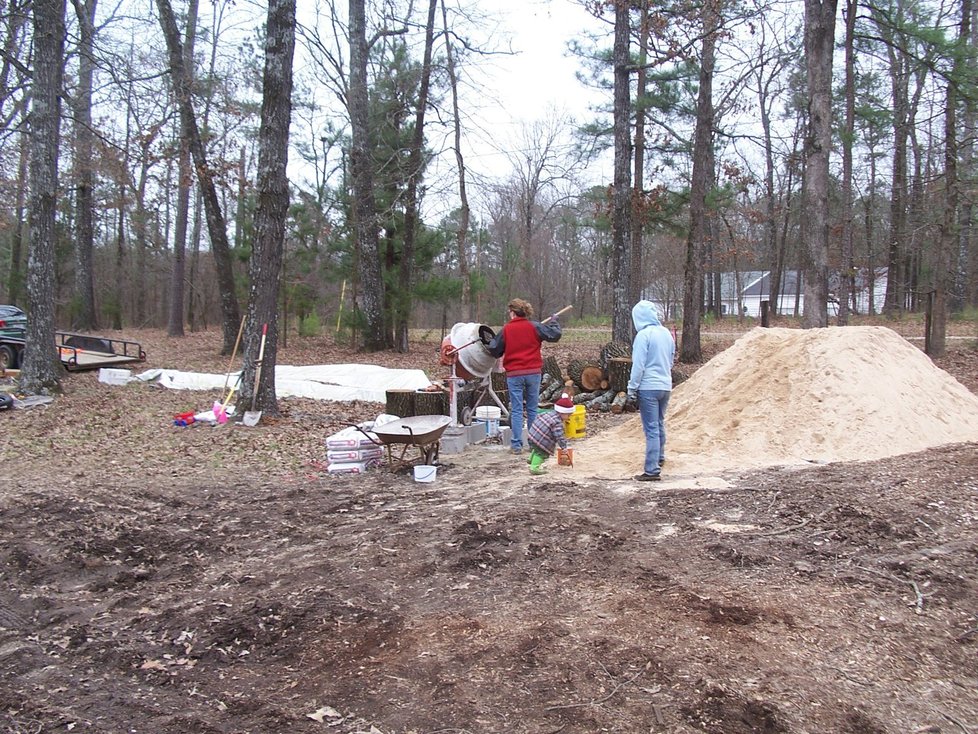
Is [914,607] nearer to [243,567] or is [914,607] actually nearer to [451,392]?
[243,567]

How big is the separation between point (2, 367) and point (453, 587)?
13245 millimetres

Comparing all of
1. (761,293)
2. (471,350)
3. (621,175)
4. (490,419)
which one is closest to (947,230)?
(621,175)

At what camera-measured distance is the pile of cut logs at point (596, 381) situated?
1285 cm

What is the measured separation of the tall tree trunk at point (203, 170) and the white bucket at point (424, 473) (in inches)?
384

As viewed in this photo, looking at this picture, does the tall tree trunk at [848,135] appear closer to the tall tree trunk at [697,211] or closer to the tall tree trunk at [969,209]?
the tall tree trunk at [969,209]

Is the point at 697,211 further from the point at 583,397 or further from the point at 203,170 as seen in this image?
the point at 203,170

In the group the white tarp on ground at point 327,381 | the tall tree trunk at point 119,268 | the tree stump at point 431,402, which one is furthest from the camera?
the tall tree trunk at point 119,268

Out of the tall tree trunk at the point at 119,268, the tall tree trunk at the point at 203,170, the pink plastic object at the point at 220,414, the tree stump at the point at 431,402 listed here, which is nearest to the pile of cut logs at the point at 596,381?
the tree stump at the point at 431,402

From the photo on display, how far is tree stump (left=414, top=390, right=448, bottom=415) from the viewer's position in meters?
9.62

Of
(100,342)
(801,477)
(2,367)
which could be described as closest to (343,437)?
(801,477)

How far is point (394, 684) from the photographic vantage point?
3.33 metres

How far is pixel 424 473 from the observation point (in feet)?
24.2

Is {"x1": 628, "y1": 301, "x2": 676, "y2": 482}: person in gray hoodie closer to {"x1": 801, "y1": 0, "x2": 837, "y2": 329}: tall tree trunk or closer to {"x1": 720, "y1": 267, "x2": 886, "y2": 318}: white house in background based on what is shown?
{"x1": 801, "y1": 0, "x2": 837, "y2": 329}: tall tree trunk

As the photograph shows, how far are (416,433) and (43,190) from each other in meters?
8.21
